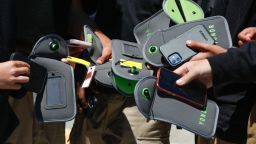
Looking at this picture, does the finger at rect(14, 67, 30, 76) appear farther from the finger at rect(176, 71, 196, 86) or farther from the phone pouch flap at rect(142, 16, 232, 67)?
the finger at rect(176, 71, 196, 86)

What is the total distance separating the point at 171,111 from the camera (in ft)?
7.89

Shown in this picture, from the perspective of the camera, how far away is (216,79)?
240 centimetres

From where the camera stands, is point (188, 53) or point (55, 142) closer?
point (188, 53)

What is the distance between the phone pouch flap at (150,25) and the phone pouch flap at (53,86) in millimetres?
377

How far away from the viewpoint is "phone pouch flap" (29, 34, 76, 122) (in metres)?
2.54

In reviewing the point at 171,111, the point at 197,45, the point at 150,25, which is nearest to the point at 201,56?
the point at 197,45

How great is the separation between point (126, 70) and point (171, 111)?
34 cm

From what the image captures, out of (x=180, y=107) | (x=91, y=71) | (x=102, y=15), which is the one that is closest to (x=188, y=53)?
(x=180, y=107)

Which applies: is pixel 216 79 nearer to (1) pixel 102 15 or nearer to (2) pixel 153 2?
(2) pixel 153 2

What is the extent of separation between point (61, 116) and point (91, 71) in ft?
0.97

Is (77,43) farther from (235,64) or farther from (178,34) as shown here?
(235,64)

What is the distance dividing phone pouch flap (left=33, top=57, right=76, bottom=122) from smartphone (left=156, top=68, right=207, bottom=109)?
0.44m

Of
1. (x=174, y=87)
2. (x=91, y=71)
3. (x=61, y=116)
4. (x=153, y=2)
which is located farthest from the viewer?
(x=153, y=2)

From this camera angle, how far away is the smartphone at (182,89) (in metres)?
2.38
